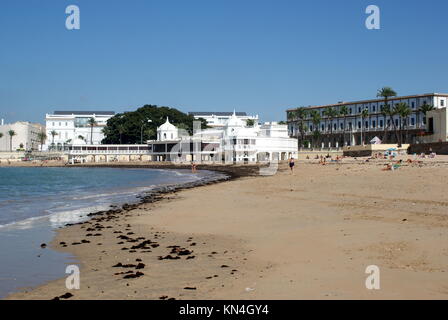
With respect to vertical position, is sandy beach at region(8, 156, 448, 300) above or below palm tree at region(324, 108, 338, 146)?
below

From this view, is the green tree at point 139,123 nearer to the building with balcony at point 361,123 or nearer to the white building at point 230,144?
the white building at point 230,144

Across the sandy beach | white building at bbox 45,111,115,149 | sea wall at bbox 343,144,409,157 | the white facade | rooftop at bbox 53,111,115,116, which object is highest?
rooftop at bbox 53,111,115,116

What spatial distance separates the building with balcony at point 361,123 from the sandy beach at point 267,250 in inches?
3467

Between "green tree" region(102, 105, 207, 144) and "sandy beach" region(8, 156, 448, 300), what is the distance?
4634 inches

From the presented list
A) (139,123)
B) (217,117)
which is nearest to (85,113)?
(217,117)

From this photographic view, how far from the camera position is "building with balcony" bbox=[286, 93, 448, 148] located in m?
108

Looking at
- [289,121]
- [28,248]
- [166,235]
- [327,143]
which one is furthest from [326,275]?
[289,121]

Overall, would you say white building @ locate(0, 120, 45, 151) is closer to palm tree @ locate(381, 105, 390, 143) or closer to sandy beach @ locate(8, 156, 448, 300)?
palm tree @ locate(381, 105, 390, 143)

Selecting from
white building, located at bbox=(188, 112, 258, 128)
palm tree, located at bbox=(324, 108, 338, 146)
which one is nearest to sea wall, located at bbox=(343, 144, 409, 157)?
palm tree, located at bbox=(324, 108, 338, 146)

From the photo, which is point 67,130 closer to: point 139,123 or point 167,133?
point 139,123

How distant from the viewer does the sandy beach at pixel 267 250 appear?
845cm

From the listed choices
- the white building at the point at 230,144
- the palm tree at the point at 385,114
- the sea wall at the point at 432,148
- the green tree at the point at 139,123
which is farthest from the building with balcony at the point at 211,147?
the sea wall at the point at 432,148

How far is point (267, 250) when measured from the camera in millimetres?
11953
